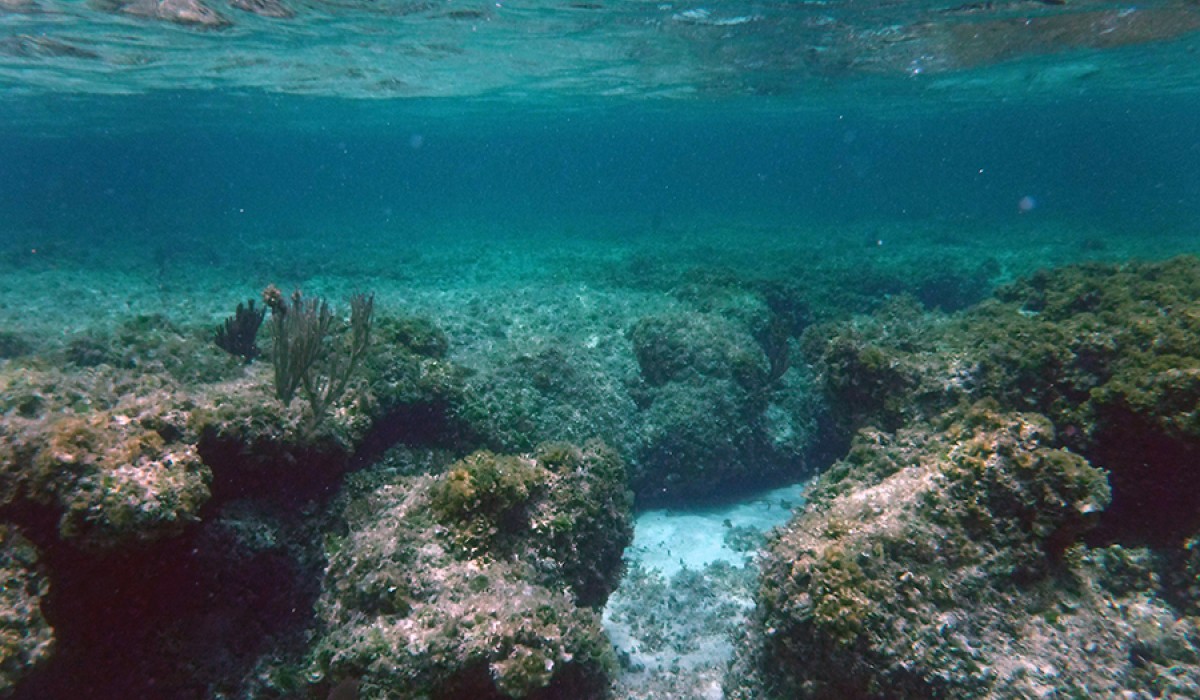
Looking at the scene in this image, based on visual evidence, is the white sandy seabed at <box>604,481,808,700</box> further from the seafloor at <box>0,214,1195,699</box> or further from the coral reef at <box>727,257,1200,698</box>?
the coral reef at <box>727,257,1200,698</box>

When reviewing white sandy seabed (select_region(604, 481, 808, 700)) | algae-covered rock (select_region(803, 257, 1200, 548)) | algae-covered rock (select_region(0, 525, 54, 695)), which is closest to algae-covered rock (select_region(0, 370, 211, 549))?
algae-covered rock (select_region(0, 525, 54, 695))

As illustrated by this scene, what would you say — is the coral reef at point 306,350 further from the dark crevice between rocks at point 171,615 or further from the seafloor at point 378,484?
the dark crevice between rocks at point 171,615

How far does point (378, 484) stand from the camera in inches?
270

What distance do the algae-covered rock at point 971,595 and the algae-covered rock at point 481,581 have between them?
182 cm

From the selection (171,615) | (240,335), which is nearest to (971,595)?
(171,615)

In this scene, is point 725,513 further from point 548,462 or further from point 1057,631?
point 1057,631

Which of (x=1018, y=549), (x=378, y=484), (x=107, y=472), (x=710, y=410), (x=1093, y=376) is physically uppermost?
(x=1093, y=376)

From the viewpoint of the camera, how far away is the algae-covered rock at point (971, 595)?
456 centimetres

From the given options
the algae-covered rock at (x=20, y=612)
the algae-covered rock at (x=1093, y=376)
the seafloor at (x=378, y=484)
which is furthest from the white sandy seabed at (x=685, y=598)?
the algae-covered rock at (x=20, y=612)

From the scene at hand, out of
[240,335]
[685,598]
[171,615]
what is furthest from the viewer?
[240,335]

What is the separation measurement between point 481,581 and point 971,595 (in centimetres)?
425

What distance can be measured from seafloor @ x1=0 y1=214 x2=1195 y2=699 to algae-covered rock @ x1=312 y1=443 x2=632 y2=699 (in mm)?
41

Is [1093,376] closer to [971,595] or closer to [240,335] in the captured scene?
[971,595]

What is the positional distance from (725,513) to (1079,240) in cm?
2915
